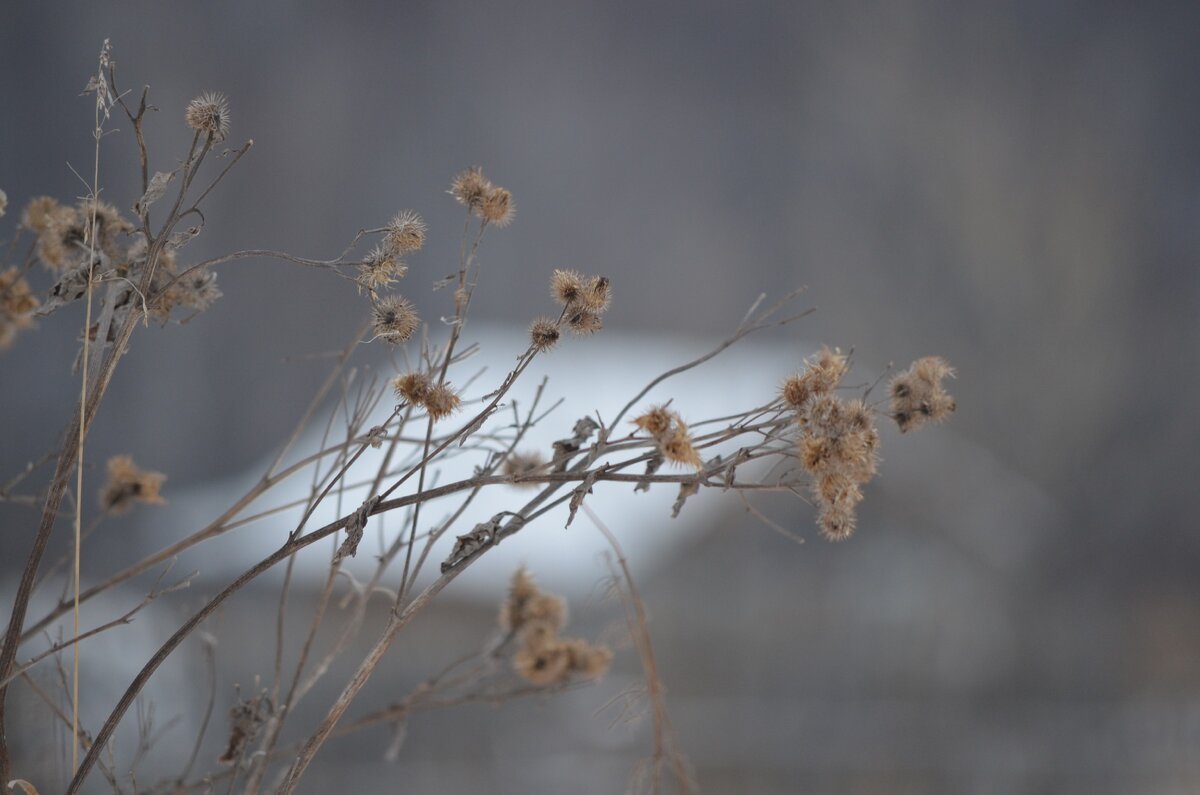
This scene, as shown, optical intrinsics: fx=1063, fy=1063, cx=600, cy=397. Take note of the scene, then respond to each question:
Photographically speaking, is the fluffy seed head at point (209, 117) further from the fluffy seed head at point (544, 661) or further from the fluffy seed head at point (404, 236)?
the fluffy seed head at point (544, 661)

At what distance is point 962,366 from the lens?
2.07m

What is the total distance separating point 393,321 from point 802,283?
1954mm

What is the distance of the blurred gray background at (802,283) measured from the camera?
154 centimetres

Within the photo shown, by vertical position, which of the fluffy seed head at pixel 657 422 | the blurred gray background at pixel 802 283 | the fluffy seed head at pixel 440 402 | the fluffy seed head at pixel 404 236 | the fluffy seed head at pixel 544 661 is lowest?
the fluffy seed head at pixel 544 661

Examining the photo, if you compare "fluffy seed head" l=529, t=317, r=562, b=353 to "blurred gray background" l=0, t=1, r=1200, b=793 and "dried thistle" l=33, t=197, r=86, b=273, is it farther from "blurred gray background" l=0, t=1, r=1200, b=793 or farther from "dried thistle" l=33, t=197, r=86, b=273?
"blurred gray background" l=0, t=1, r=1200, b=793

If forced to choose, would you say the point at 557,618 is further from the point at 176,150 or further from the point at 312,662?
the point at 176,150

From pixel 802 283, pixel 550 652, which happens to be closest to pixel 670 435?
pixel 550 652

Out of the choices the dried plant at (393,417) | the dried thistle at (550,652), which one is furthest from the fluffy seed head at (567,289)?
the dried thistle at (550,652)

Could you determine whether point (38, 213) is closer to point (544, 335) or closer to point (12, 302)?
point (12, 302)

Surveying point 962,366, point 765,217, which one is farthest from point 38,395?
point 962,366

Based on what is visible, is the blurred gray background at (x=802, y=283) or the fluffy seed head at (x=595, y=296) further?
the blurred gray background at (x=802, y=283)

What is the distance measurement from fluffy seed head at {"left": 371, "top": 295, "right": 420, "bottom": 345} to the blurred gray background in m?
1.25

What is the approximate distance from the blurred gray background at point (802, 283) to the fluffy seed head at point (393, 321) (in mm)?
1251

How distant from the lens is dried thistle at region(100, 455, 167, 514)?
1.05ft
